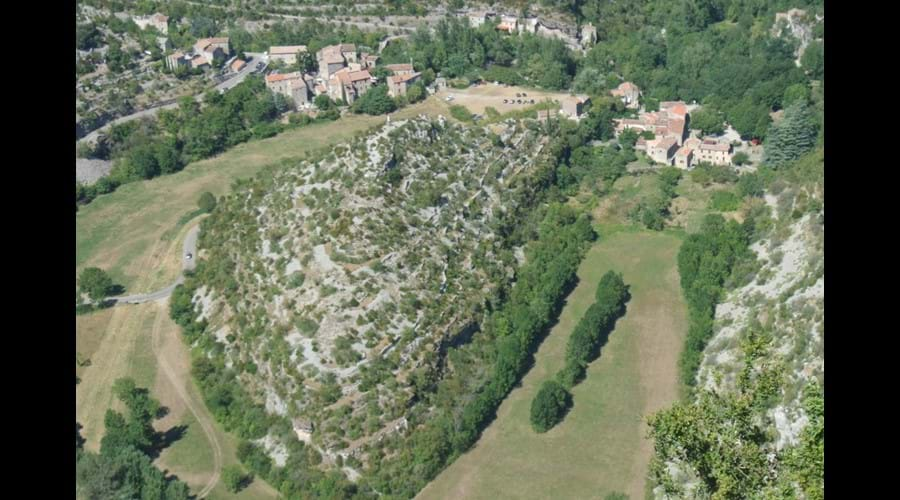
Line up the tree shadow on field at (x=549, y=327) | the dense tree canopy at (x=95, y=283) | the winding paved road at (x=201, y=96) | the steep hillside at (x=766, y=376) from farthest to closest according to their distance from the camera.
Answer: the winding paved road at (x=201, y=96) → the dense tree canopy at (x=95, y=283) → the tree shadow on field at (x=549, y=327) → the steep hillside at (x=766, y=376)

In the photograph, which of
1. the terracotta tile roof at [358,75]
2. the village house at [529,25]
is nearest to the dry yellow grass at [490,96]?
the terracotta tile roof at [358,75]

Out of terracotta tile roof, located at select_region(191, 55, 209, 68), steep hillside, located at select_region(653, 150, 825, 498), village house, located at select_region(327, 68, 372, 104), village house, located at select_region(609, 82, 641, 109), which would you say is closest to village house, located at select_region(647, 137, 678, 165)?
steep hillside, located at select_region(653, 150, 825, 498)

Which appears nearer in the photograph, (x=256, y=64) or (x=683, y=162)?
(x=683, y=162)

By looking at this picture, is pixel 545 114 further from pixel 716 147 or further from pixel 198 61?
pixel 198 61

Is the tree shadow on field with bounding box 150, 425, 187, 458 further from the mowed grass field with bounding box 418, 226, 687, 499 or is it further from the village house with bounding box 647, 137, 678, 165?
the village house with bounding box 647, 137, 678, 165

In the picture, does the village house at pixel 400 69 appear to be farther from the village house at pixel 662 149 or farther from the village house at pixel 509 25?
the village house at pixel 662 149
